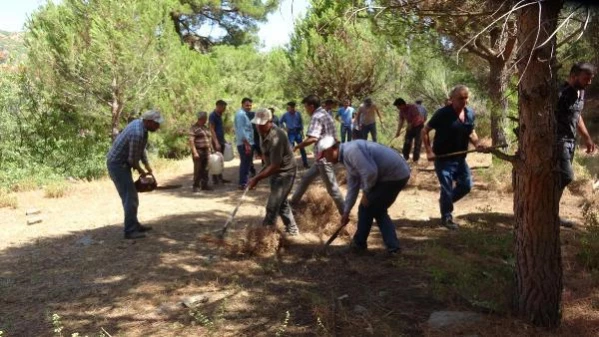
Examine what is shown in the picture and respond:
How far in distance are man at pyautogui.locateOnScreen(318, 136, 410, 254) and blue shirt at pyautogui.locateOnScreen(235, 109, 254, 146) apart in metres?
3.98

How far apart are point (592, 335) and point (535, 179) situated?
1051mm

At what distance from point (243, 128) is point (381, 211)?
417cm

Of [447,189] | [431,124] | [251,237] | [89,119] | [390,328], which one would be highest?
[89,119]

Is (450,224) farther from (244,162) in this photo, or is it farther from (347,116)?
(347,116)

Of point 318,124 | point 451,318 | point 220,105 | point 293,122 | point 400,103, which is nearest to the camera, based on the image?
point 451,318

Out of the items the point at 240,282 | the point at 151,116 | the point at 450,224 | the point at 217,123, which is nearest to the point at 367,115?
the point at 217,123

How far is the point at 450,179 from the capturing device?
555 centimetres

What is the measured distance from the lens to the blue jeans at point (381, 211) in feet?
15.0

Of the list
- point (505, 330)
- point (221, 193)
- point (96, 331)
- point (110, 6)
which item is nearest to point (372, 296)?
point (505, 330)

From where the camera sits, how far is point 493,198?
24.1 ft

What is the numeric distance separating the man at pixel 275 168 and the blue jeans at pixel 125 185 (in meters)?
1.48

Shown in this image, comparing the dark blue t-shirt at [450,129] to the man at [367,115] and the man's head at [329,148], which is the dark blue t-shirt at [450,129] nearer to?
the man's head at [329,148]

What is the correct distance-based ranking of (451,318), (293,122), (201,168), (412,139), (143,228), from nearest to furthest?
(451,318) → (143,228) → (201,168) → (293,122) → (412,139)

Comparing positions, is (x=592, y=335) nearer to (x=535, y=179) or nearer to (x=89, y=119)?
(x=535, y=179)
